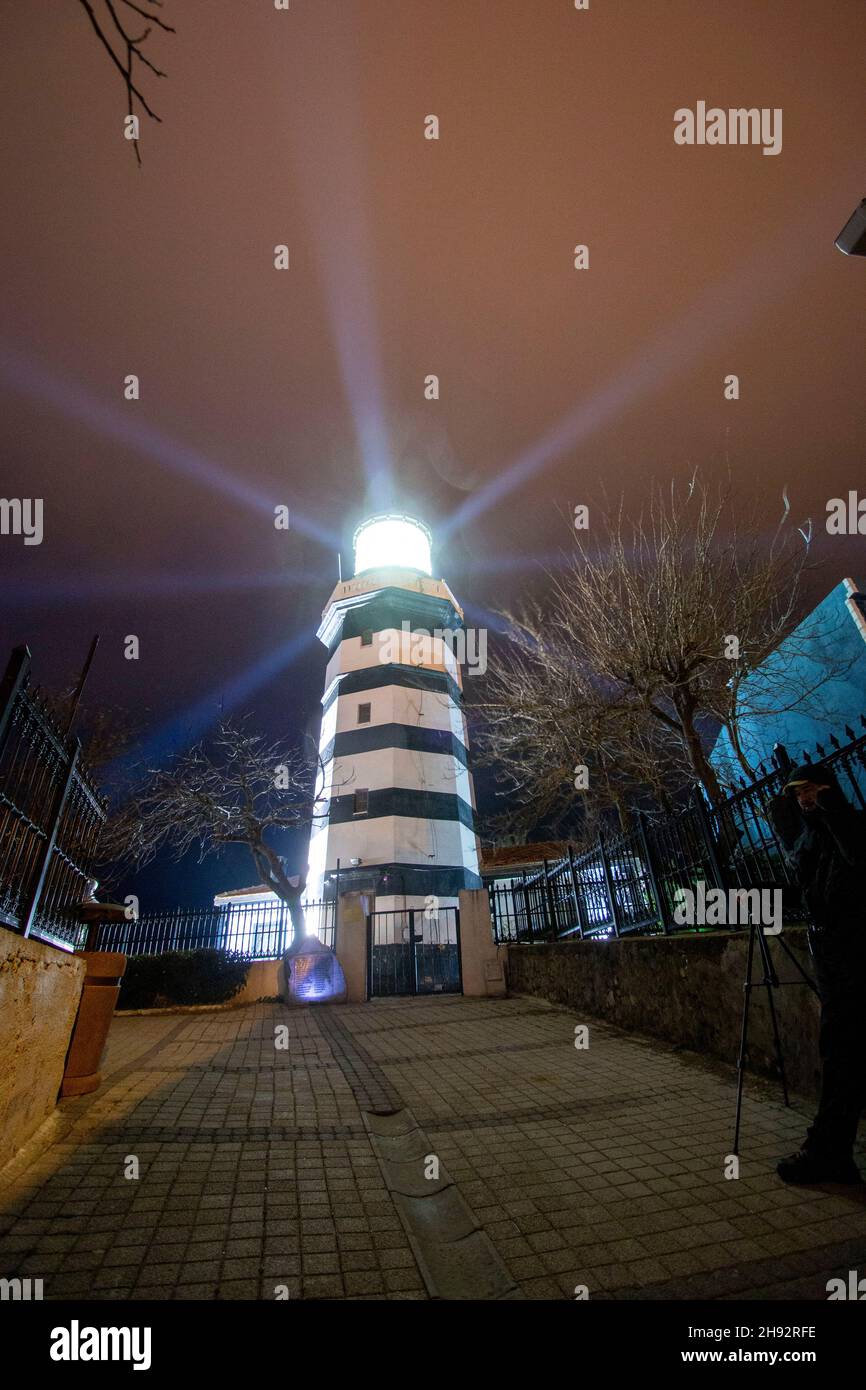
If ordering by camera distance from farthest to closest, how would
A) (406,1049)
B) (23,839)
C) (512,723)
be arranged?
(512,723), (406,1049), (23,839)

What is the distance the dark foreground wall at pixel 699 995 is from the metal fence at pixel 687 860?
1.75ft

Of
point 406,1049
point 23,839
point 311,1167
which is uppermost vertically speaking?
point 23,839

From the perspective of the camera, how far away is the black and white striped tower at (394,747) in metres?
24.8

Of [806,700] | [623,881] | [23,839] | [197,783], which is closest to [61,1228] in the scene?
[23,839]

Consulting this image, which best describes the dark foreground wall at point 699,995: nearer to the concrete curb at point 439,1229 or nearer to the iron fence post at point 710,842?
the iron fence post at point 710,842

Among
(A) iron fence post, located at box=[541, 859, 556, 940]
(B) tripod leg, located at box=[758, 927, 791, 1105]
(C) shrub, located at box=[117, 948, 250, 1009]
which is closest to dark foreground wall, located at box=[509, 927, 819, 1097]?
(B) tripod leg, located at box=[758, 927, 791, 1105]

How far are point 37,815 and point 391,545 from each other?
1464 inches

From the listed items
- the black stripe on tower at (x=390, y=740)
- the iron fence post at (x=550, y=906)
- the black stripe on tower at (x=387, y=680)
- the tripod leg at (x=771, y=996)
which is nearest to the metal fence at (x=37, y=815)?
the tripod leg at (x=771, y=996)

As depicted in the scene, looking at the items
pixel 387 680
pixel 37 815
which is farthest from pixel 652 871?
pixel 387 680

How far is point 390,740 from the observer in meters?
27.8
